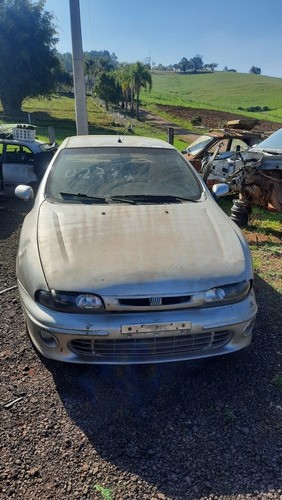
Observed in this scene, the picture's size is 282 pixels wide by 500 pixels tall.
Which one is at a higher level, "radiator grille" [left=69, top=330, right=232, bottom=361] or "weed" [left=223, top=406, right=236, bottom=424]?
"radiator grille" [left=69, top=330, right=232, bottom=361]

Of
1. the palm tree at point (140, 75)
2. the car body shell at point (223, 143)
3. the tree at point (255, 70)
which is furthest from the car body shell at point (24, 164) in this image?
the tree at point (255, 70)

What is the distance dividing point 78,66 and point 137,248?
7.48 meters

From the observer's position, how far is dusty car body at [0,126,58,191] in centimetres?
816

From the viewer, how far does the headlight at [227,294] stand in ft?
8.17

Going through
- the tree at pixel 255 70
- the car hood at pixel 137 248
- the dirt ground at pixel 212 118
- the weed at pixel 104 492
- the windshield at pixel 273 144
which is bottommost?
the dirt ground at pixel 212 118

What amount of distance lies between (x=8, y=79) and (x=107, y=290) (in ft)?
113

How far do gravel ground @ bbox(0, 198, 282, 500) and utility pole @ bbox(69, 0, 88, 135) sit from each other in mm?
6964

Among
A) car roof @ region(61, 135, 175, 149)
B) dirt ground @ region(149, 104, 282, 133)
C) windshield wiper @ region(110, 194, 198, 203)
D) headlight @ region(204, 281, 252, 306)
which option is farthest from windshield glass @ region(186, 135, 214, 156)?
dirt ground @ region(149, 104, 282, 133)

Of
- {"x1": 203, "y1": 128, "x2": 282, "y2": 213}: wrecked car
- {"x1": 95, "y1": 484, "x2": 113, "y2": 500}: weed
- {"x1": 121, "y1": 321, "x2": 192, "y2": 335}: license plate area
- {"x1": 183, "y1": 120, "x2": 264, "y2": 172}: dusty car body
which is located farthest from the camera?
{"x1": 183, "y1": 120, "x2": 264, "y2": 172}: dusty car body

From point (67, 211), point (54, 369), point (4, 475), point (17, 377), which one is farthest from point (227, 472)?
point (67, 211)

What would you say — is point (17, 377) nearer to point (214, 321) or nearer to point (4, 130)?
point (214, 321)

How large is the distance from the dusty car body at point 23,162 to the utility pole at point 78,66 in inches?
43.3

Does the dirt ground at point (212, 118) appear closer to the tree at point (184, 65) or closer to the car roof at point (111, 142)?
the car roof at point (111, 142)

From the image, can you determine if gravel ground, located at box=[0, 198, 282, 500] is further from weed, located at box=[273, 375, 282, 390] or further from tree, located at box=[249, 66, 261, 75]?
tree, located at box=[249, 66, 261, 75]
